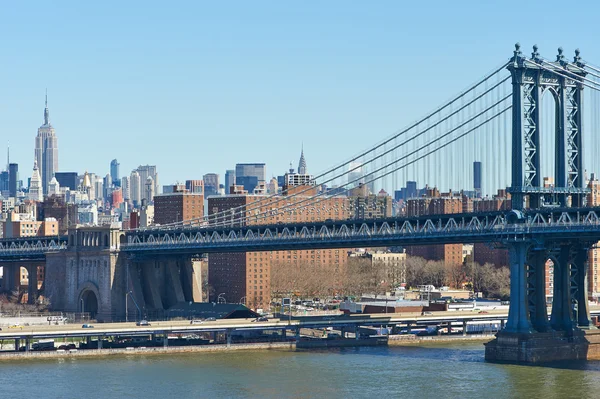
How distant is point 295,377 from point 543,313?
14156 millimetres

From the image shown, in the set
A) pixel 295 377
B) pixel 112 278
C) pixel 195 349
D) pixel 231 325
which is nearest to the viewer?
pixel 295 377

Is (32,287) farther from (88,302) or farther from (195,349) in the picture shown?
(195,349)

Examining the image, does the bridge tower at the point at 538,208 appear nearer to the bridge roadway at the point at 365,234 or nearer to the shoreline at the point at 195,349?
the bridge roadway at the point at 365,234

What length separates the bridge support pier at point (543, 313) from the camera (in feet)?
238

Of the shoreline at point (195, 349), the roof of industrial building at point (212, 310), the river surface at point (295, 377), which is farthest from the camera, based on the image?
the roof of industrial building at point (212, 310)

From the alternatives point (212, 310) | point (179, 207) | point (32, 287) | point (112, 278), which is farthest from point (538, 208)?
point (179, 207)

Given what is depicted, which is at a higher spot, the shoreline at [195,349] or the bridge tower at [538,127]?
the bridge tower at [538,127]

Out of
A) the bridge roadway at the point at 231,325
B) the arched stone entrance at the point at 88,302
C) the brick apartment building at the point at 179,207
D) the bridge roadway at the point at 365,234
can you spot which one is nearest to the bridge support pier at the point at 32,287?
the bridge roadway at the point at 365,234

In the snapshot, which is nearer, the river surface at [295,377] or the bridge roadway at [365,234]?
the river surface at [295,377]

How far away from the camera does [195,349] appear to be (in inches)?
3137

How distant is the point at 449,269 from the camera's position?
15512 cm

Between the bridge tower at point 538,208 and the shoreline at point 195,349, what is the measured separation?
1209cm

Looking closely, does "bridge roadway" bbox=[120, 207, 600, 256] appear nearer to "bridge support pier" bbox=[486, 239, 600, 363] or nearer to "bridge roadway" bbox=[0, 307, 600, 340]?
"bridge support pier" bbox=[486, 239, 600, 363]

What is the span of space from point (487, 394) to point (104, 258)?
45737mm
